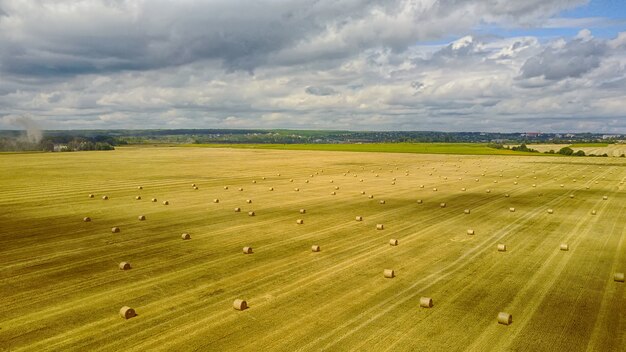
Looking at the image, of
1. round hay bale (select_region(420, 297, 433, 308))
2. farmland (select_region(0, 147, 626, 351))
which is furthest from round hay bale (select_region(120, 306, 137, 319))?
round hay bale (select_region(420, 297, 433, 308))

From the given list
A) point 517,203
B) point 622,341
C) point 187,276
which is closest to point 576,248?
point 622,341

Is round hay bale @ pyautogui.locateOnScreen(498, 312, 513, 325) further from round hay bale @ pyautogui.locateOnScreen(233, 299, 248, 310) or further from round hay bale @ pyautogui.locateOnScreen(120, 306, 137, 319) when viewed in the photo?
round hay bale @ pyautogui.locateOnScreen(120, 306, 137, 319)

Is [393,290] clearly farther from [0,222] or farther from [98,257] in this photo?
[0,222]

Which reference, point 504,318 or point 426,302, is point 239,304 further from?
point 504,318

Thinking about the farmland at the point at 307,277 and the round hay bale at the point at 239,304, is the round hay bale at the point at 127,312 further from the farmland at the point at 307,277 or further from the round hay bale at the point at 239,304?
the round hay bale at the point at 239,304

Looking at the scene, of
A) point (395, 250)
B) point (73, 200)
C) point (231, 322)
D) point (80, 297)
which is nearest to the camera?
point (231, 322)

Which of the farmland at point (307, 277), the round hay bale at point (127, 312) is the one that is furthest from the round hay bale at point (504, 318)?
the round hay bale at point (127, 312)
